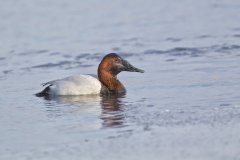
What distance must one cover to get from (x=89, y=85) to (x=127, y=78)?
1.69 metres

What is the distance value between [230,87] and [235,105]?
1710 mm

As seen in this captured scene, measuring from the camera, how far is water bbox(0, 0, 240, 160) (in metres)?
9.89

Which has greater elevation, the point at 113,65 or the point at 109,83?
the point at 113,65

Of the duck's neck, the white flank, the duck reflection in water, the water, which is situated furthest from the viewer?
the duck's neck

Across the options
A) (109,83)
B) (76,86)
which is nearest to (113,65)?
(109,83)

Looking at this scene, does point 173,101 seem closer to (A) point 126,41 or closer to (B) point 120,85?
(B) point 120,85

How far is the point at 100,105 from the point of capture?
42.6 feet

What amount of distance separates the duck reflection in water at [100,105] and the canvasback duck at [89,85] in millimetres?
143

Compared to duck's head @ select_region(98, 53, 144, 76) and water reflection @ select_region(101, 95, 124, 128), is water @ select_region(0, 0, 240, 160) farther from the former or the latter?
duck's head @ select_region(98, 53, 144, 76)

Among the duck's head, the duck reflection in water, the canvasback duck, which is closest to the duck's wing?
the canvasback duck

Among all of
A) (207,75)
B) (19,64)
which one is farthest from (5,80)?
(207,75)

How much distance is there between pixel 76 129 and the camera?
35.6 feet

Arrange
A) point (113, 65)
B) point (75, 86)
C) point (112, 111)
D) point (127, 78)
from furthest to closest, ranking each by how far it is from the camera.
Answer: point (127, 78), point (113, 65), point (75, 86), point (112, 111)

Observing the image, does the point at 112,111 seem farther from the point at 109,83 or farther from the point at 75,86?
the point at 109,83
